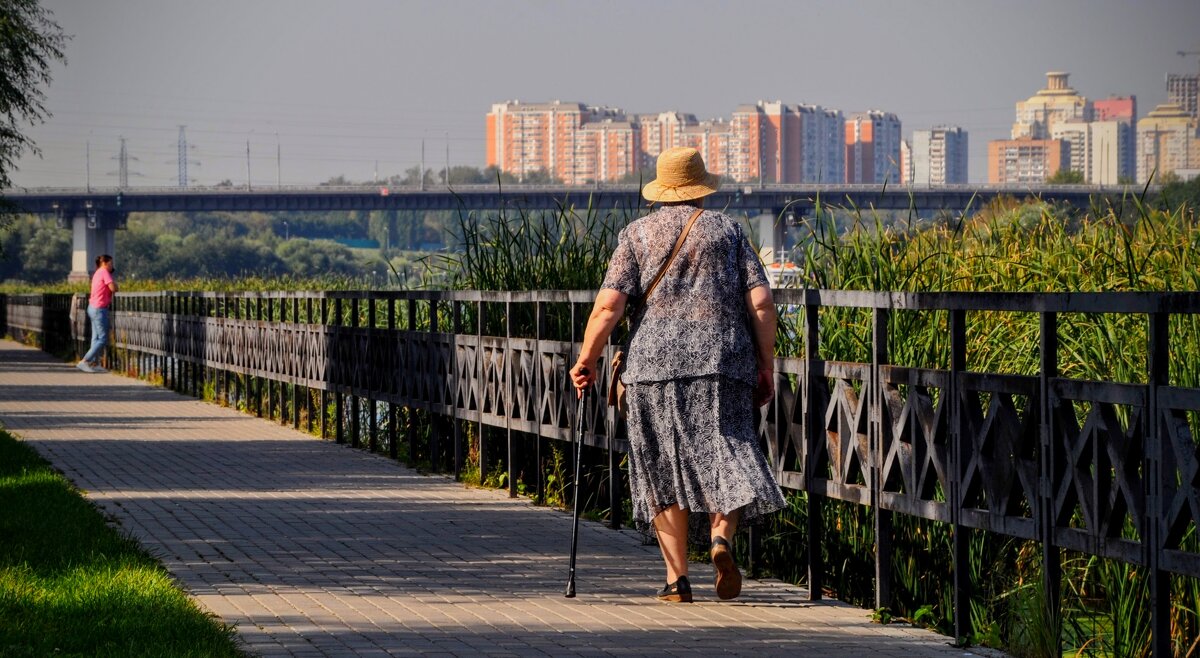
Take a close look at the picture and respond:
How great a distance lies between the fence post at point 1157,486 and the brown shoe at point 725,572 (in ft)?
7.27

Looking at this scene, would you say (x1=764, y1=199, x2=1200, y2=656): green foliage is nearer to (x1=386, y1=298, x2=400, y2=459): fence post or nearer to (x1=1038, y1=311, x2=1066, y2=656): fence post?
(x1=1038, y1=311, x2=1066, y2=656): fence post

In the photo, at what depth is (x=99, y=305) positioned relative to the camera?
31.6 m

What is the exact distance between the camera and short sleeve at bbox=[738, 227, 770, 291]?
8000 millimetres

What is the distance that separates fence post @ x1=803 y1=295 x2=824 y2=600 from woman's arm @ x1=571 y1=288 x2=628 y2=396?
0.84 metres

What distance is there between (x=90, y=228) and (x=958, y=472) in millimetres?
123691

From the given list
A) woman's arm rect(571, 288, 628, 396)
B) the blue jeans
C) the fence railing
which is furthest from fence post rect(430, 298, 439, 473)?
the blue jeans

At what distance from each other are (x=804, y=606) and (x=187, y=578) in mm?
2846

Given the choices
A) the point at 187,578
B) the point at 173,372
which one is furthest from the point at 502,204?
the point at 173,372

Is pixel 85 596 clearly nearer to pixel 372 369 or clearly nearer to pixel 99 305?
pixel 372 369

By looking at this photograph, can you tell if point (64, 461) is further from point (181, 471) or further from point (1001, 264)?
point (1001, 264)

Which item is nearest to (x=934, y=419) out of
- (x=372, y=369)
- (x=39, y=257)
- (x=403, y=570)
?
(x=403, y=570)

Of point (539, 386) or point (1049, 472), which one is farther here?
point (539, 386)

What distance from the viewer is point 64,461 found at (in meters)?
A: 14.9

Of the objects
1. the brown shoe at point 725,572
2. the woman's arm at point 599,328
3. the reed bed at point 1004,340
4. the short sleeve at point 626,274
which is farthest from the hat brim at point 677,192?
the brown shoe at point 725,572
